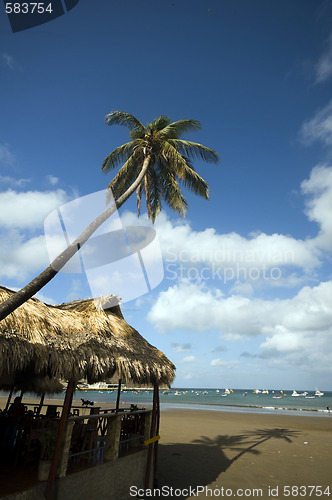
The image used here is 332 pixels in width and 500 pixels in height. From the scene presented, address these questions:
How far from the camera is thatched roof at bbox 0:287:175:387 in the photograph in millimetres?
5469

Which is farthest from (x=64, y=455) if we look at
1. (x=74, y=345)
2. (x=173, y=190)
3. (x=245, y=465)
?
(x=173, y=190)

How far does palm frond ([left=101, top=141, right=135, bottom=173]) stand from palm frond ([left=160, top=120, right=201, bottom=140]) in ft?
4.22

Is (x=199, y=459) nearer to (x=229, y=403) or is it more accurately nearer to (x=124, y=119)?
(x=124, y=119)

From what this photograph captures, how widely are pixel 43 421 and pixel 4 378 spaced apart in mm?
3811

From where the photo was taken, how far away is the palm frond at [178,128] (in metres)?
11.6

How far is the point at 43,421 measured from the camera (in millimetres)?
7535

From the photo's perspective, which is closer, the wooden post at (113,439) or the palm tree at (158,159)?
the wooden post at (113,439)

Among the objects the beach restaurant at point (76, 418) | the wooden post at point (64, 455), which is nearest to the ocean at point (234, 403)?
the beach restaurant at point (76, 418)

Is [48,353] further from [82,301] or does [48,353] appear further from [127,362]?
[82,301]

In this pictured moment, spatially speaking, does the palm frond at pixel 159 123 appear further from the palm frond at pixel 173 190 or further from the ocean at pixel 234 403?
the ocean at pixel 234 403

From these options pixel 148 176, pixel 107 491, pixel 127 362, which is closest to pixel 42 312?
pixel 127 362

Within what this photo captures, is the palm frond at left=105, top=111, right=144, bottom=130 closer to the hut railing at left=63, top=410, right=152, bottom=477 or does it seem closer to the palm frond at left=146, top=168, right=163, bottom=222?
the palm frond at left=146, top=168, right=163, bottom=222

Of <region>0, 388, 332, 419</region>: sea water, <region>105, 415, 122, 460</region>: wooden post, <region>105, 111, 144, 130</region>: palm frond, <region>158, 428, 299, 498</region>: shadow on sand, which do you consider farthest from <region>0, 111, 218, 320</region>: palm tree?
<region>0, 388, 332, 419</region>: sea water

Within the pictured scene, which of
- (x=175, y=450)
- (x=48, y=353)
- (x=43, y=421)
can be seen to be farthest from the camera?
(x=175, y=450)
